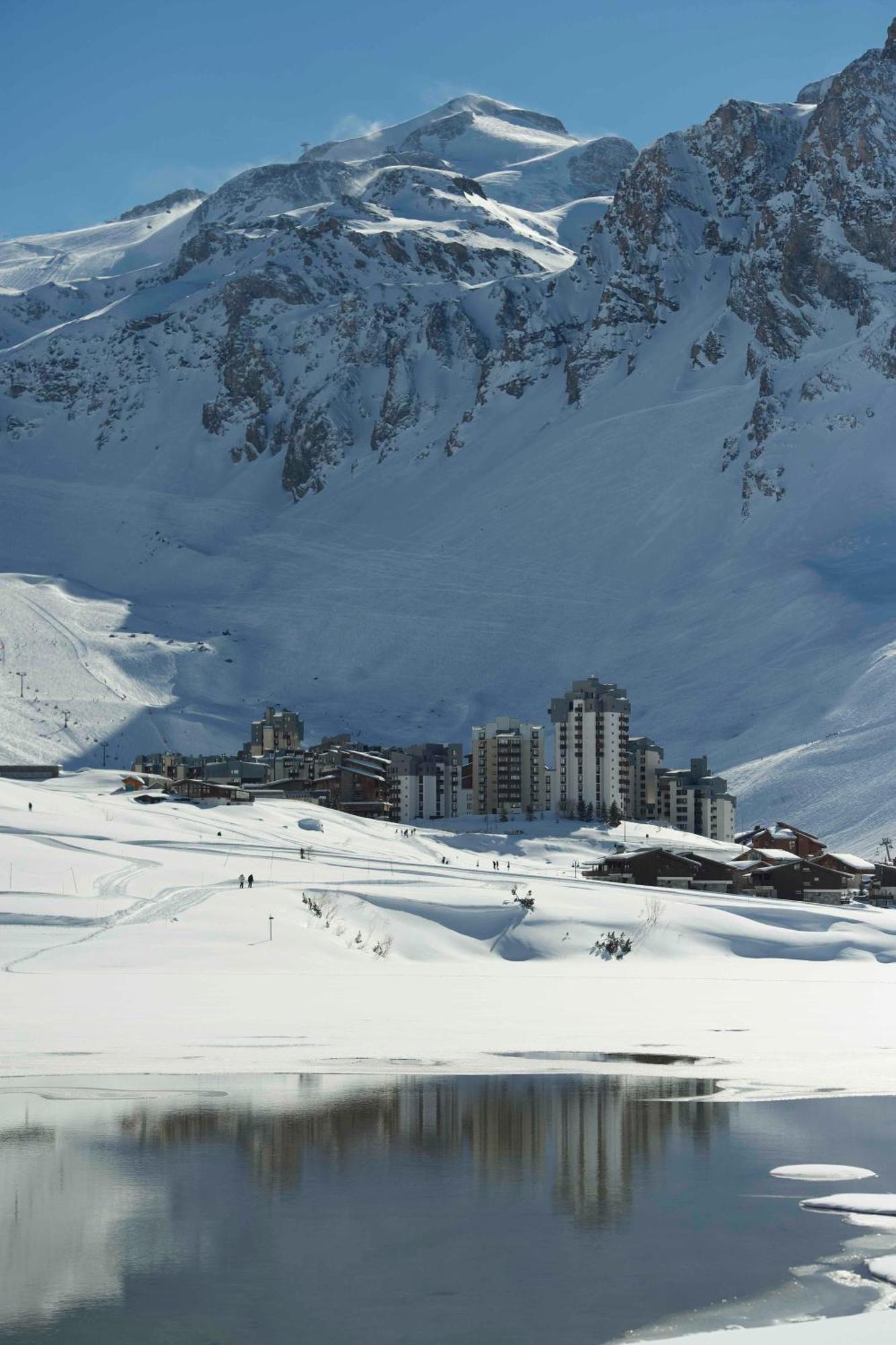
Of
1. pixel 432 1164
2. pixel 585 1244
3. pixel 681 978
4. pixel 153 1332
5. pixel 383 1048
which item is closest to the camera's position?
pixel 153 1332

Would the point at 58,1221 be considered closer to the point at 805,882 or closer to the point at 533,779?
the point at 805,882

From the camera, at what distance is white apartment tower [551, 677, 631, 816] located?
544 ft

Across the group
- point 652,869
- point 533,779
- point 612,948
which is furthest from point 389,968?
point 533,779

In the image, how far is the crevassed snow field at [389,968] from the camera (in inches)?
1567

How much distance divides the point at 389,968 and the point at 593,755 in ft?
347

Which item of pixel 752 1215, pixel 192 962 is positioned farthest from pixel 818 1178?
pixel 192 962

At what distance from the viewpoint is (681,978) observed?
63781 mm

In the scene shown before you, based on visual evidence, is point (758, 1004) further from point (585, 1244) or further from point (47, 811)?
point (47, 811)

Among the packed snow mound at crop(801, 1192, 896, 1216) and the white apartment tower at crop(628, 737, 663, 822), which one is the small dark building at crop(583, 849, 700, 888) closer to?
the white apartment tower at crop(628, 737, 663, 822)

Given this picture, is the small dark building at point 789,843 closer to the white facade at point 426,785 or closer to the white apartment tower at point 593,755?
the white apartment tower at point 593,755

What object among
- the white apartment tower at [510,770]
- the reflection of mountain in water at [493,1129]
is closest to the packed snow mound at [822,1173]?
the reflection of mountain in water at [493,1129]

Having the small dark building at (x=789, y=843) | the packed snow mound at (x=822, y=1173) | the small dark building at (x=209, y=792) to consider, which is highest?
the small dark building at (x=209, y=792)

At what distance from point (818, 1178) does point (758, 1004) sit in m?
25.0

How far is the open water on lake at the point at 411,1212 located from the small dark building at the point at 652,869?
68480 mm
